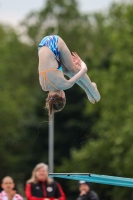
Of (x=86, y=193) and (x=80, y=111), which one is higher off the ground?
(x=80, y=111)

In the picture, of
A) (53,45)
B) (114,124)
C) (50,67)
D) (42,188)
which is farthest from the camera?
(114,124)

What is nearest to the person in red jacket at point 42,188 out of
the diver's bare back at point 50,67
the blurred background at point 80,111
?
the diver's bare back at point 50,67

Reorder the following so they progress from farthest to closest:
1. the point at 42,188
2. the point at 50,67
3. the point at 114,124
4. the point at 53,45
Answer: the point at 114,124
the point at 42,188
the point at 53,45
the point at 50,67

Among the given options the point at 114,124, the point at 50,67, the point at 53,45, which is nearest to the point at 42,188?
Result: the point at 50,67

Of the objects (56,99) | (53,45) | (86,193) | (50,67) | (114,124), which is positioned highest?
(114,124)

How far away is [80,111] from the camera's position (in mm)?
40594

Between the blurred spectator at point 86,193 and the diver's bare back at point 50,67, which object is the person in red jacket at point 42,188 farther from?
the diver's bare back at point 50,67

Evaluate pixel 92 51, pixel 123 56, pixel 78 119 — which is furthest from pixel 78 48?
pixel 123 56

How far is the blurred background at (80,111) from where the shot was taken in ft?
118

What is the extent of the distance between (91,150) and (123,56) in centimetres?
576

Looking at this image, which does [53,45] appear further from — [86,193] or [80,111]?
[80,111]

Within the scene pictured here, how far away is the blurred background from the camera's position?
35969mm

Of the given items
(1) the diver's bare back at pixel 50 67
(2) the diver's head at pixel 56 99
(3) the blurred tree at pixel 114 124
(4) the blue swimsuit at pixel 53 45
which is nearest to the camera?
(1) the diver's bare back at pixel 50 67

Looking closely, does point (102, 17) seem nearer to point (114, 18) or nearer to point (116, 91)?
point (114, 18)
